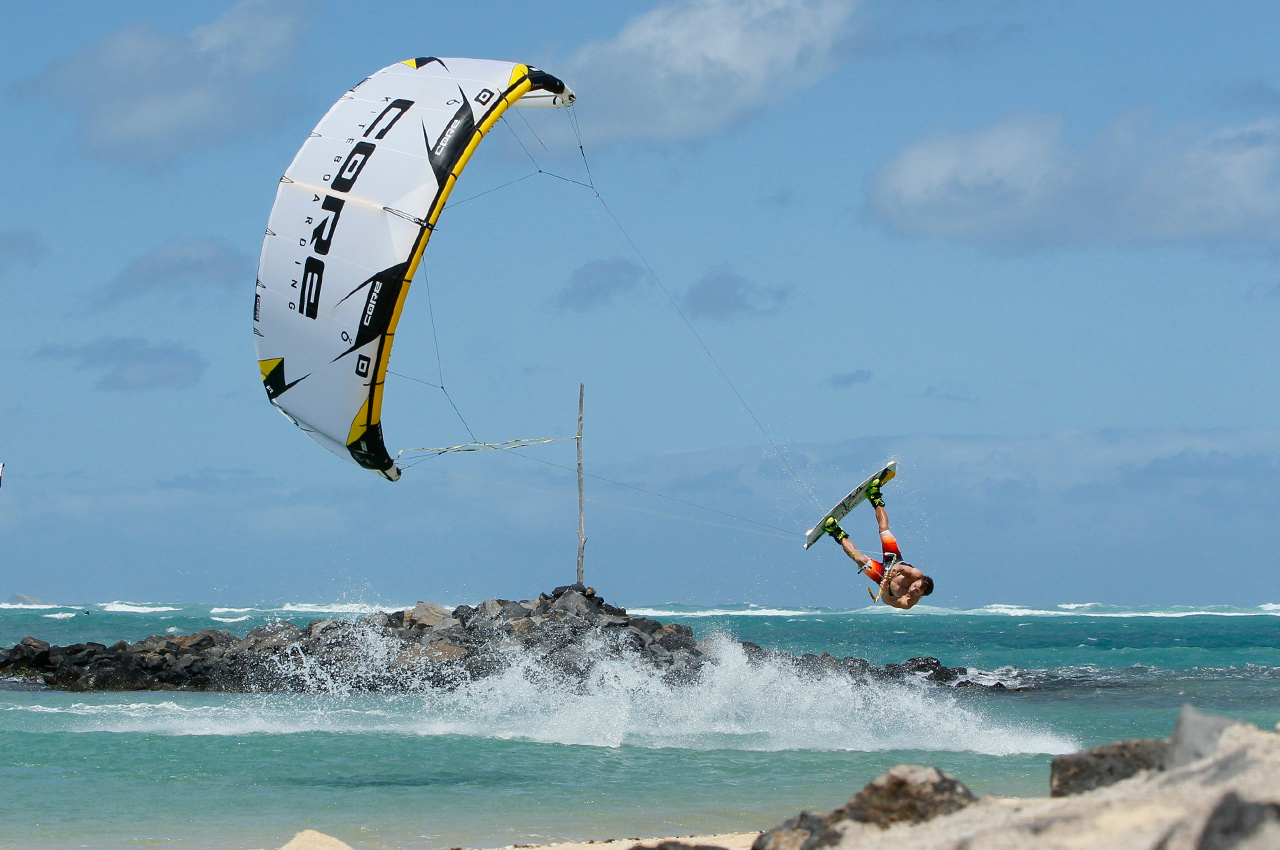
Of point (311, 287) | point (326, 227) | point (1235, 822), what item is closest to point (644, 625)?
point (311, 287)

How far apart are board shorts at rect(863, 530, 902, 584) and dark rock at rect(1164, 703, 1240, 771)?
688 centimetres

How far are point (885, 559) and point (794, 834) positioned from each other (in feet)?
21.6

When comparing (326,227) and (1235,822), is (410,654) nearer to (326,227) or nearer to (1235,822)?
(326,227)

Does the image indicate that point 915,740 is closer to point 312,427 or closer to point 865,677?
point 865,677

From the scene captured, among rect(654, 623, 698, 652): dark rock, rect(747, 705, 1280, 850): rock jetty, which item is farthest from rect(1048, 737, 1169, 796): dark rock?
rect(654, 623, 698, 652): dark rock

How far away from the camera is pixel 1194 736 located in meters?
4.38

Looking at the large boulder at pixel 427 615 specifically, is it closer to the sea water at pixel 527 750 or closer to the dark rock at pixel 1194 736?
the sea water at pixel 527 750

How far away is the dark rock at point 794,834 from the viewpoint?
5069 mm

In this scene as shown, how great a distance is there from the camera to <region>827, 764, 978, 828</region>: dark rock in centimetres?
467

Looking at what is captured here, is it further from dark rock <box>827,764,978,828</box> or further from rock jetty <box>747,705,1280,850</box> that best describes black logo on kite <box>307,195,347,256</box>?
dark rock <box>827,764,978,828</box>

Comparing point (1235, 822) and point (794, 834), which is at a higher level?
point (1235, 822)

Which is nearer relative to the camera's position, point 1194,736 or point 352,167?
point 1194,736

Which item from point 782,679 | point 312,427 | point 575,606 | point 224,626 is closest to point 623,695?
point 782,679

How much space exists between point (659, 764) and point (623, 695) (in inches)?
219
